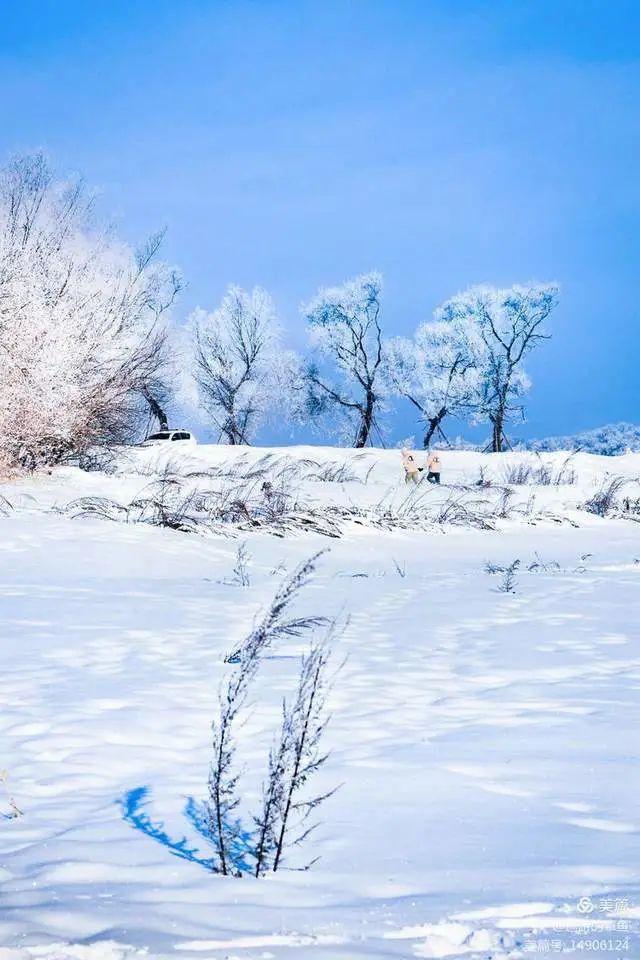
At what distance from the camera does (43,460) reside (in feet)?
55.5

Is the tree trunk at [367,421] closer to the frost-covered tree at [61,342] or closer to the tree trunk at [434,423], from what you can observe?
the tree trunk at [434,423]

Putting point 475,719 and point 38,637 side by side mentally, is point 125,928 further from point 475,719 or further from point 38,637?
point 38,637

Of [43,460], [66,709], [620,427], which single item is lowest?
[66,709]

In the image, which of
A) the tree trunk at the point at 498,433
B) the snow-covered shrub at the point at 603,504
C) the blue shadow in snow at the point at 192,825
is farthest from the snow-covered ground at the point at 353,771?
the tree trunk at the point at 498,433

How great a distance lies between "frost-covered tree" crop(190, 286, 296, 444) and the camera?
49.1m

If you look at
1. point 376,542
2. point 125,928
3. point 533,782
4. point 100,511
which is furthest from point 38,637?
point 376,542

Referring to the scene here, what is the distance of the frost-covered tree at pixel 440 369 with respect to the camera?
47.7 meters

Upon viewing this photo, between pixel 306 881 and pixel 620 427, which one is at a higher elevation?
pixel 620 427

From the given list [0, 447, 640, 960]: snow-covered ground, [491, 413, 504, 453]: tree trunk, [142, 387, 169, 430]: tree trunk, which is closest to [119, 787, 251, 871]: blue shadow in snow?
[0, 447, 640, 960]: snow-covered ground

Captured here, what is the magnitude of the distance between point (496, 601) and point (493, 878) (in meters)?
4.78

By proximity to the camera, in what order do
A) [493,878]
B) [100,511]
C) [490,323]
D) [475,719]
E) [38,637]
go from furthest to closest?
1. [490,323]
2. [100,511]
3. [38,637]
4. [475,719]
5. [493,878]

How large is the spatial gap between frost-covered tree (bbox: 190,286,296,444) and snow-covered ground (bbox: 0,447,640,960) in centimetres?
4242

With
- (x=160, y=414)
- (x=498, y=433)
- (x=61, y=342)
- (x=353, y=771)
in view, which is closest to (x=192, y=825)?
(x=353, y=771)

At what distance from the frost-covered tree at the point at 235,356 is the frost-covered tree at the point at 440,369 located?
6516mm
